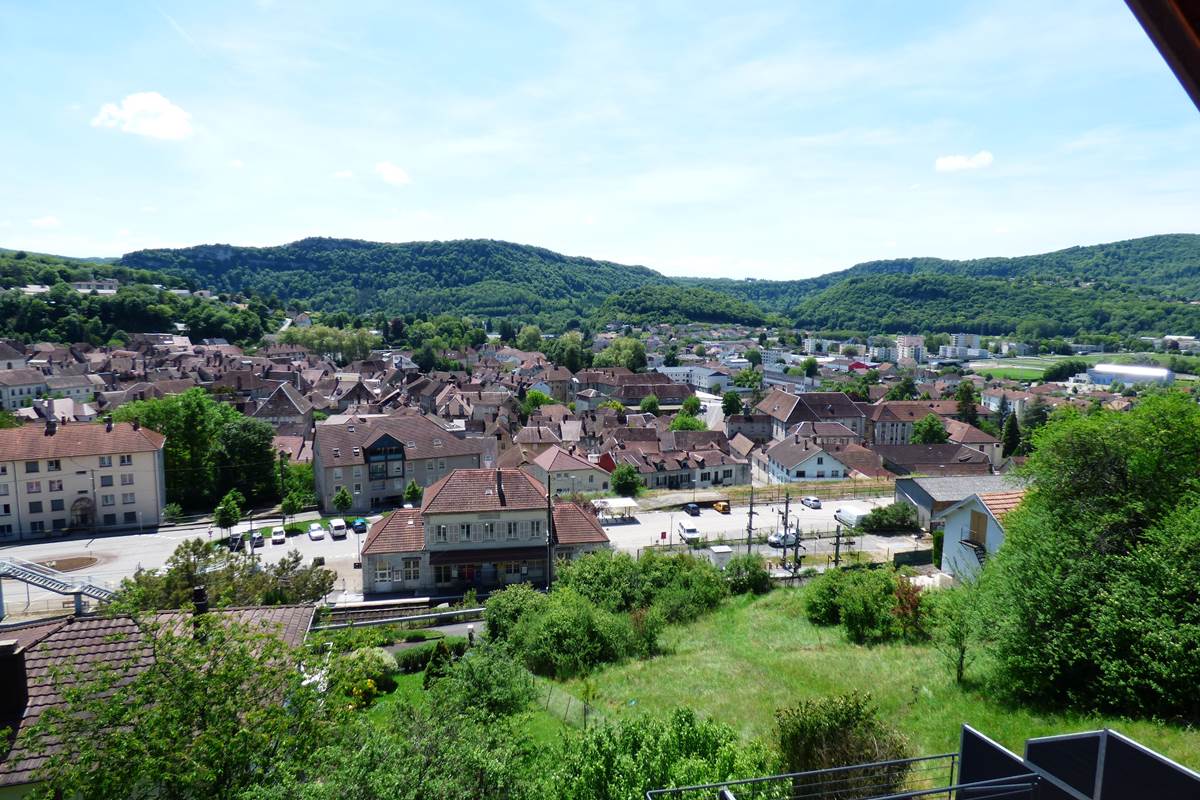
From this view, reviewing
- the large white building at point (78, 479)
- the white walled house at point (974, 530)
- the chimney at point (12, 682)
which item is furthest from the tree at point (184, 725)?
the large white building at point (78, 479)

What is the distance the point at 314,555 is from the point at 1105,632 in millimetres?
31218

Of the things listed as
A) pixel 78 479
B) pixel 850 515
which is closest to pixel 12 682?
pixel 78 479

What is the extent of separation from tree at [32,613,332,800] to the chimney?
70 centimetres

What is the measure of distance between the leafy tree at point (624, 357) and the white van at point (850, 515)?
66303 mm

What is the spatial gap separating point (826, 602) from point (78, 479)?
1511 inches

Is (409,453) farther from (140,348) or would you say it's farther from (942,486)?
(140,348)

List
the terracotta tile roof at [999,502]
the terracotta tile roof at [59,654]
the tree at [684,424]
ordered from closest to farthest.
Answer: the terracotta tile roof at [59,654], the terracotta tile roof at [999,502], the tree at [684,424]

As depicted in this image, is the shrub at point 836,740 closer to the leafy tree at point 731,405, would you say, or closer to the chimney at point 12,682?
the chimney at point 12,682

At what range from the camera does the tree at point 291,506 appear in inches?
1592

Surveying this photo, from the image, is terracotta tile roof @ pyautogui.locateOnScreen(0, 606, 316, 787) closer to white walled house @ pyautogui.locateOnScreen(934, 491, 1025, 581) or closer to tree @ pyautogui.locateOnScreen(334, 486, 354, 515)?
white walled house @ pyautogui.locateOnScreen(934, 491, 1025, 581)

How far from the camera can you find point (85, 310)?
111688 millimetres

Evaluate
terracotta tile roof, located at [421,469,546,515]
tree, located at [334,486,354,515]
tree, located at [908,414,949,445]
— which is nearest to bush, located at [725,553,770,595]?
terracotta tile roof, located at [421,469,546,515]

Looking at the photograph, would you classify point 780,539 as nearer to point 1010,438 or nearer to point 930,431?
point 930,431

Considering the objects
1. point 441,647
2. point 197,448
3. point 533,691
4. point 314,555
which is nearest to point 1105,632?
point 533,691
